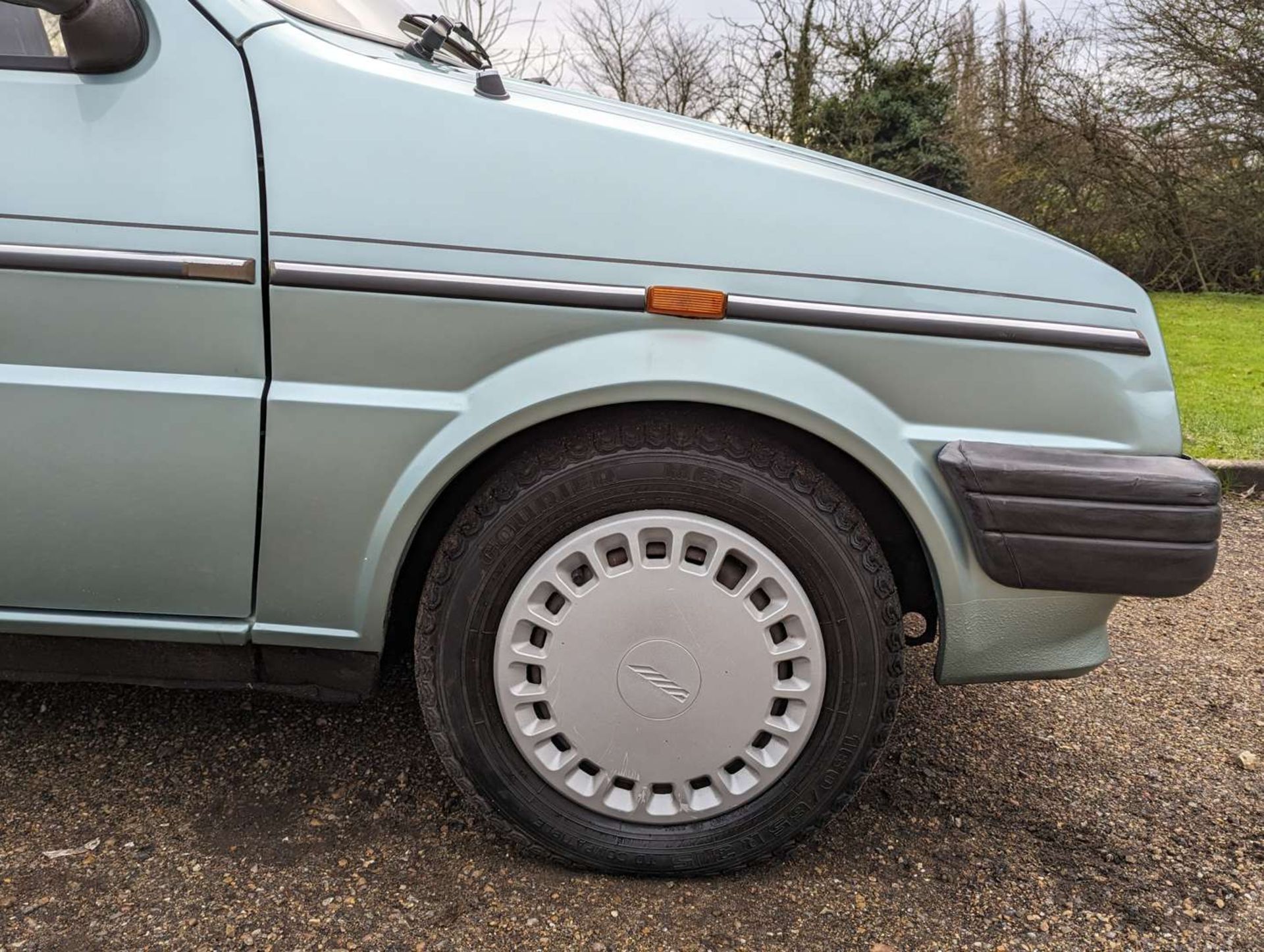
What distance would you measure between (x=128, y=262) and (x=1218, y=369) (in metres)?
7.83

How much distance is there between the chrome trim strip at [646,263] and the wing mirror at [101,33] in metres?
0.38

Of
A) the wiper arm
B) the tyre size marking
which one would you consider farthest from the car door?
the tyre size marking

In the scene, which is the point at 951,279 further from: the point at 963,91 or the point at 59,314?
the point at 963,91

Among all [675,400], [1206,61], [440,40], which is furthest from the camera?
[1206,61]

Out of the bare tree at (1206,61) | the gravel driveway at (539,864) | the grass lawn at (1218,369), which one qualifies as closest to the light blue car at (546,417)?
the gravel driveway at (539,864)

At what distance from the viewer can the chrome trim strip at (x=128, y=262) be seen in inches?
62.6

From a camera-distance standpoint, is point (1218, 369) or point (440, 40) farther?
point (1218, 369)

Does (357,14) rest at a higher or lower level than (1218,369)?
higher

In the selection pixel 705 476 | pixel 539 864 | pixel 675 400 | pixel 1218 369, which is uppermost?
pixel 675 400

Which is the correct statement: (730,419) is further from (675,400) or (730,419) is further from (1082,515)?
(1082,515)

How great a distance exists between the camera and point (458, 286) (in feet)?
5.28

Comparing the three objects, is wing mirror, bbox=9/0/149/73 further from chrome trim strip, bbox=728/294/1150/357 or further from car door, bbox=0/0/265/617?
chrome trim strip, bbox=728/294/1150/357

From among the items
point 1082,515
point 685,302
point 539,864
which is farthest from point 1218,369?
point 539,864

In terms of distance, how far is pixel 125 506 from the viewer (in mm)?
1689
